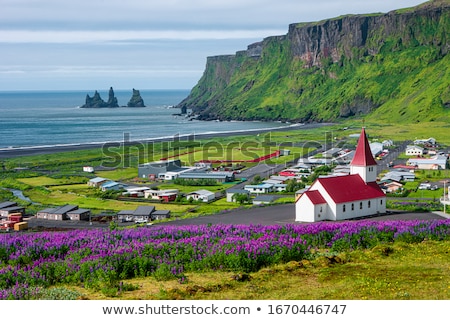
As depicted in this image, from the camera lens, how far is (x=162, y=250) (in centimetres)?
2367

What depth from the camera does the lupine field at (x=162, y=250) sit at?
20344 mm

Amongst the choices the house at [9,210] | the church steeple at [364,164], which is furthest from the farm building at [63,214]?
the church steeple at [364,164]

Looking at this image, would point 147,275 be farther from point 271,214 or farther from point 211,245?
point 271,214

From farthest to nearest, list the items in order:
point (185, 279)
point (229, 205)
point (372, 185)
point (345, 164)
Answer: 1. point (345, 164)
2. point (229, 205)
3. point (372, 185)
4. point (185, 279)

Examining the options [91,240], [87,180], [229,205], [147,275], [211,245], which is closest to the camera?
[147,275]

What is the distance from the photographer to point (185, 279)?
784 inches

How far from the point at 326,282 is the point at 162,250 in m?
7.02

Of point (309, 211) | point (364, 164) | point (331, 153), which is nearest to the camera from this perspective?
point (309, 211)

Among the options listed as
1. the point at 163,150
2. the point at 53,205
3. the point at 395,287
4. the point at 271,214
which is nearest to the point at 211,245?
the point at 395,287

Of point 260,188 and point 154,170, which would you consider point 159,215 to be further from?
point 154,170

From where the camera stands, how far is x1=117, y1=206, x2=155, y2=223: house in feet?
175

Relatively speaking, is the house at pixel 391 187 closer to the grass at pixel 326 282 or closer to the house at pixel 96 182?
the house at pixel 96 182

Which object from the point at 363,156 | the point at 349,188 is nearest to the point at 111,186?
the point at 363,156

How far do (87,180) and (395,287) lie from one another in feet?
232
